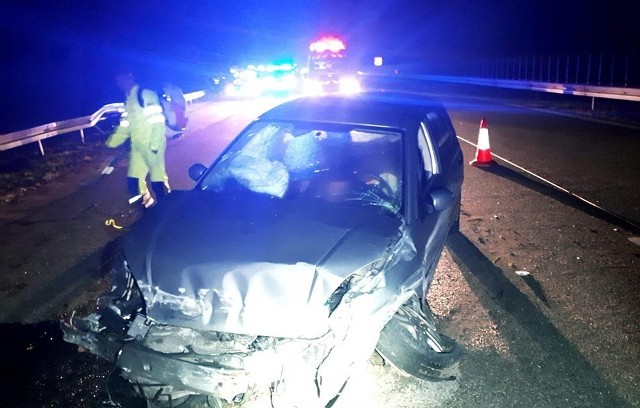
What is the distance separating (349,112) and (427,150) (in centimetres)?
79

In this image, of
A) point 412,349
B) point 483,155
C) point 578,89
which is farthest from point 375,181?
point 578,89

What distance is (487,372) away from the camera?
3516mm

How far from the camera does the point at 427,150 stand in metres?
4.68

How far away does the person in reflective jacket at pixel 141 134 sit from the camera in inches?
249

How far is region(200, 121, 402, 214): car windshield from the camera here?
4074mm

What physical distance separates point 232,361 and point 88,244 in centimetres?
428

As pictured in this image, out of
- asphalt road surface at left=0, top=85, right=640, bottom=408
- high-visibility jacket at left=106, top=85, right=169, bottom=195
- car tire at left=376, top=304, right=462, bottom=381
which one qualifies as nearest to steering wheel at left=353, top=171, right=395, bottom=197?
car tire at left=376, top=304, right=462, bottom=381

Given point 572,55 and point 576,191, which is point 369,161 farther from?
point 572,55

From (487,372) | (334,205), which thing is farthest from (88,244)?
(487,372)

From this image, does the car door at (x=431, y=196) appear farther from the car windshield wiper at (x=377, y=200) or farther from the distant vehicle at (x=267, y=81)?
the distant vehicle at (x=267, y=81)

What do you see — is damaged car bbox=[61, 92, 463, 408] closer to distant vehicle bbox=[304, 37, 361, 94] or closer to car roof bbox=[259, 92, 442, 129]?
car roof bbox=[259, 92, 442, 129]

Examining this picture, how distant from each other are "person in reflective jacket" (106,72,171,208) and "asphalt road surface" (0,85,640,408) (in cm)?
71

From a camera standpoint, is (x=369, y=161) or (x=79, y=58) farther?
(x=79, y=58)

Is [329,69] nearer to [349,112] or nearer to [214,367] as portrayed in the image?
[349,112]
